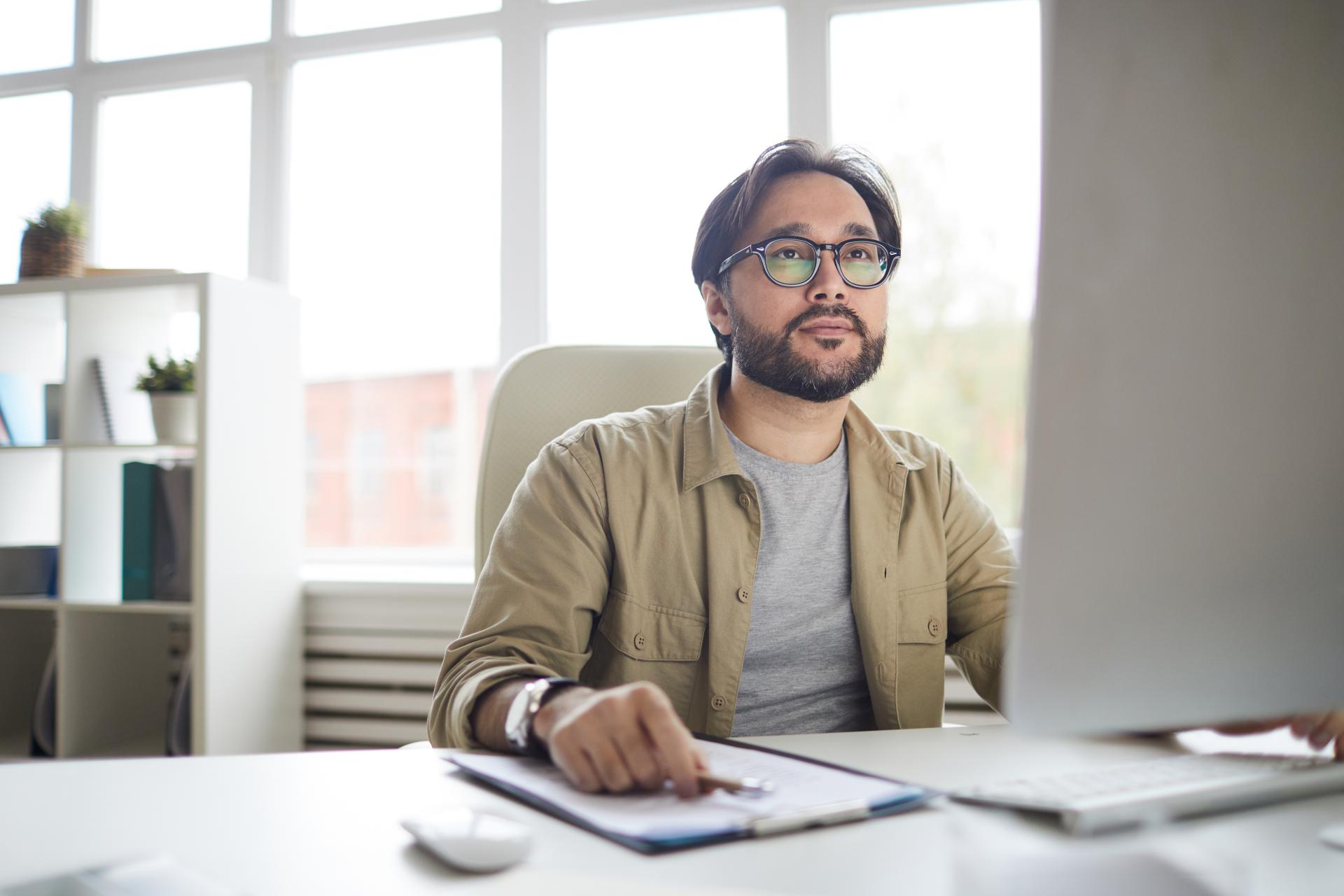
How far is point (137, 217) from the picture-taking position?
2.89 metres

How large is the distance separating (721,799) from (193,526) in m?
1.86

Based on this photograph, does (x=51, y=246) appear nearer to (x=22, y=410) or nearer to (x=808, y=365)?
(x=22, y=410)

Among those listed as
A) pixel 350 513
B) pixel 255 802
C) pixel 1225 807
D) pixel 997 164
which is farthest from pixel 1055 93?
pixel 350 513

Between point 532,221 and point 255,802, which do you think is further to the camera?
point 532,221

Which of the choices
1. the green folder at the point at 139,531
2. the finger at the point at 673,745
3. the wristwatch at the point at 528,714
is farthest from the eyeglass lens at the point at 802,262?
the green folder at the point at 139,531

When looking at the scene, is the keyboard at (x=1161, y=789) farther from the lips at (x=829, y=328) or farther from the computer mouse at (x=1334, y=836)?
the lips at (x=829, y=328)

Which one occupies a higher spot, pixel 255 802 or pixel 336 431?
pixel 336 431

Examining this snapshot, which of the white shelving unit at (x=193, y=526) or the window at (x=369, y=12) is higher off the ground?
the window at (x=369, y=12)

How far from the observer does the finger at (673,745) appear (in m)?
0.64

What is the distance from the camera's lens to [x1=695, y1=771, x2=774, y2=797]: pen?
25.0 inches

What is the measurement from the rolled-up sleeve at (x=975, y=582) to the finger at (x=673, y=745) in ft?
2.47

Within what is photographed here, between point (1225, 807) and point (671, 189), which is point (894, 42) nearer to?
point (671, 189)

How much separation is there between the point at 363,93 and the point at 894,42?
1479 mm

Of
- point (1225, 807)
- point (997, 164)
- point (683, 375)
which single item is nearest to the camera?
point (1225, 807)
